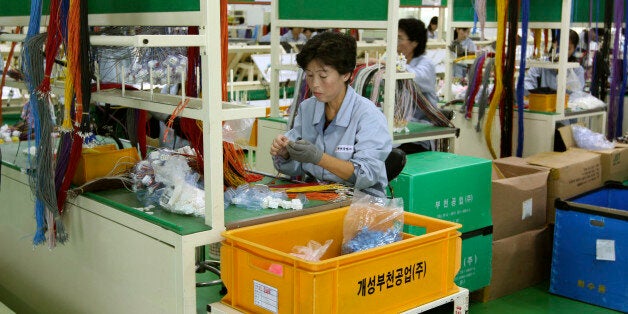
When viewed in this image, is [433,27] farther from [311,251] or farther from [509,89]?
[311,251]

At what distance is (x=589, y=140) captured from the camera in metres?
5.06

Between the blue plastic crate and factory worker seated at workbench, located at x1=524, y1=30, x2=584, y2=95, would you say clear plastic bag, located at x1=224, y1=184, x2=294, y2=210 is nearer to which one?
the blue plastic crate

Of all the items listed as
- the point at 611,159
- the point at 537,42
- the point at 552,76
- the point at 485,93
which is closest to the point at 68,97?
the point at 485,93

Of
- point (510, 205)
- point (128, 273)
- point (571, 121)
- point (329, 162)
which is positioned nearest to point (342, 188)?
point (329, 162)

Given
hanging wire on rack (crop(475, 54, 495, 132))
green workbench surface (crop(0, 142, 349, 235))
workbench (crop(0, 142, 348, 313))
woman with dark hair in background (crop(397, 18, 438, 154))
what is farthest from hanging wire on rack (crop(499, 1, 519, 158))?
green workbench surface (crop(0, 142, 349, 235))

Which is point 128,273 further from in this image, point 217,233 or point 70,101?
point 70,101

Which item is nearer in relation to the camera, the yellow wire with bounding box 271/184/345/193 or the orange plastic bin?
the orange plastic bin

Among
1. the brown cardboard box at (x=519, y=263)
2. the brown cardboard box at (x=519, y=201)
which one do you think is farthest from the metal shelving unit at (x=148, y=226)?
the brown cardboard box at (x=519, y=263)

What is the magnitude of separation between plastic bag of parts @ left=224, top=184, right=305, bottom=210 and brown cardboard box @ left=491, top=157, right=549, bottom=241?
1703mm

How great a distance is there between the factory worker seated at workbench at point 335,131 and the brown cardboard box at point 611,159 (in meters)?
2.67

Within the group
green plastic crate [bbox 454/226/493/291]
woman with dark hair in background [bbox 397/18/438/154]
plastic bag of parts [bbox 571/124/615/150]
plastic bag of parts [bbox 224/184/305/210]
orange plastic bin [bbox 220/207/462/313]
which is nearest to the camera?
orange plastic bin [bbox 220/207/462/313]

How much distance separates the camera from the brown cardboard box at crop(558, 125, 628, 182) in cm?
486

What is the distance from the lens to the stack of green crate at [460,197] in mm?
3424

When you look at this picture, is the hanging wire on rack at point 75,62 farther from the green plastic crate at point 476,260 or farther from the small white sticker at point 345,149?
the green plastic crate at point 476,260
